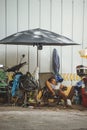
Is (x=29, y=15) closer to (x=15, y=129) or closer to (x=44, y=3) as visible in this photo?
(x=44, y=3)

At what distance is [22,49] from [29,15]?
2.79ft

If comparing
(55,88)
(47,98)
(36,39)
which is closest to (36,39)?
(36,39)

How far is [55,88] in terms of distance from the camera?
7379mm

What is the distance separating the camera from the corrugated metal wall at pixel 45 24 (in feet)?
26.6

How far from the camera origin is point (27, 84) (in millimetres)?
7074

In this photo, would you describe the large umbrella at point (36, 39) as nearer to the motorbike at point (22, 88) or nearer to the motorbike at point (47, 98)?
the motorbike at point (22, 88)

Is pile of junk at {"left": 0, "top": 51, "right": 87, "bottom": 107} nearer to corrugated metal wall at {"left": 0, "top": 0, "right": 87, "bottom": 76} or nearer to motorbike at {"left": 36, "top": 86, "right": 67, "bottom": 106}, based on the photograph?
motorbike at {"left": 36, "top": 86, "right": 67, "bottom": 106}

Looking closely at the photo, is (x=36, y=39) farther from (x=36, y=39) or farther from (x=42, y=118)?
(x=42, y=118)

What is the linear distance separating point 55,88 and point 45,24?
69.8 inches

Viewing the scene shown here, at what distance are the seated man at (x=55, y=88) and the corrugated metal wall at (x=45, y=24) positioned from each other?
34.5 inches

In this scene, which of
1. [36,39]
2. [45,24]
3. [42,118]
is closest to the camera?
[42,118]

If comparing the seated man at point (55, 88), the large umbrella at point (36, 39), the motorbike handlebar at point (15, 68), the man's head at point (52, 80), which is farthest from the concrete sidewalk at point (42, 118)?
the large umbrella at point (36, 39)

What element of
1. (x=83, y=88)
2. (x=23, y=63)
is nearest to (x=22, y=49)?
(x=23, y=63)

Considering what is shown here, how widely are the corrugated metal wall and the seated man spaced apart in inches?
34.5
